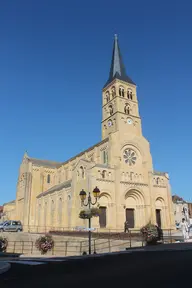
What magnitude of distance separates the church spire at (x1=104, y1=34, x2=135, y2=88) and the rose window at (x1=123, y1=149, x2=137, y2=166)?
1618cm

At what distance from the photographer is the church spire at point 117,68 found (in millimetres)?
50625

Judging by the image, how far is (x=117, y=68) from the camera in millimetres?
52469

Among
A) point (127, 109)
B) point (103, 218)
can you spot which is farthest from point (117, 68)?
point (103, 218)

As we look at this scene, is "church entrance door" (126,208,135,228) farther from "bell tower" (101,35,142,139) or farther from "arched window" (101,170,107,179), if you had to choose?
"bell tower" (101,35,142,139)

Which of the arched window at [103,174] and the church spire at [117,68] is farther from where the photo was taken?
the church spire at [117,68]

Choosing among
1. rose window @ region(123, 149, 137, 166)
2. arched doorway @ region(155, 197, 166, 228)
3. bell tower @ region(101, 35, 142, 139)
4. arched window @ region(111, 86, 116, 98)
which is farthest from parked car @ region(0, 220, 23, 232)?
arched window @ region(111, 86, 116, 98)

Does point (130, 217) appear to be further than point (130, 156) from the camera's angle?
No

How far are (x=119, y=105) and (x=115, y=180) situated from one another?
15.4 meters

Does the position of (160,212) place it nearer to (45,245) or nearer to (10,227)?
(10,227)

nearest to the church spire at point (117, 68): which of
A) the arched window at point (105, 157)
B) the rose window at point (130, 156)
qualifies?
the rose window at point (130, 156)

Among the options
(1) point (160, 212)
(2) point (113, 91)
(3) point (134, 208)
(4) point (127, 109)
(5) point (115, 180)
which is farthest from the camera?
(2) point (113, 91)

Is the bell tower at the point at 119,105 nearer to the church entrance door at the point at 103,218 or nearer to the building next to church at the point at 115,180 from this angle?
the building next to church at the point at 115,180

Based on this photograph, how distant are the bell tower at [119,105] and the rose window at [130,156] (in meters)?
3.68

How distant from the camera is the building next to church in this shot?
36831 mm
